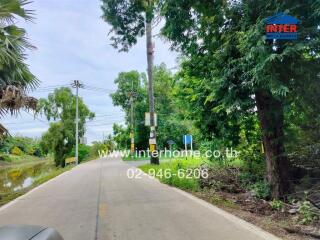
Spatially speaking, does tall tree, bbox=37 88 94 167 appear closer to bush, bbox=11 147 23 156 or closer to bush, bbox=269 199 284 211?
bush, bbox=11 147 23 156

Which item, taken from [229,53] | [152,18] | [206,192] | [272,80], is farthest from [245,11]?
[206,192]

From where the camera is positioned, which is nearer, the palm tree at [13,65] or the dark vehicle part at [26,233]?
the dark vehicle part at [26,233]

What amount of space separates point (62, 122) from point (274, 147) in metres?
41.4

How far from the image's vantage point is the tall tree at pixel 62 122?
1670 inches

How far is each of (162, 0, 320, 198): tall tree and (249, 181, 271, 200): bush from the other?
304 mm

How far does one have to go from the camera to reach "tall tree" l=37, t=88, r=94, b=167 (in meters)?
42.4

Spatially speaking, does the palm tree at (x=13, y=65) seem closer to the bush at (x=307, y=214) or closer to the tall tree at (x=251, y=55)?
the tall tree at (x=251, y=55)

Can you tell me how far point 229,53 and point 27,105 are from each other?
6.04 metres

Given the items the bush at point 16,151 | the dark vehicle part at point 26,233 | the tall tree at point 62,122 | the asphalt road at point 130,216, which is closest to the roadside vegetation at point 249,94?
the asphalt road at point 130,216

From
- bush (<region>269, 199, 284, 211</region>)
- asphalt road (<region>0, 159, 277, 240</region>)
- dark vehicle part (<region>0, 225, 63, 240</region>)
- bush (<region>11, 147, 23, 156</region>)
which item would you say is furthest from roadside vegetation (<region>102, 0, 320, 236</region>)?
bush (<region>11, 147, 23, 156</region>)

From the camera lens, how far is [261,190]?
32.3ft

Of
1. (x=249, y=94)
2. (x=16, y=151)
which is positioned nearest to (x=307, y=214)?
(x=249, y=94)

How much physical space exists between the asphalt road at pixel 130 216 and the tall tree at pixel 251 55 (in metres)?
2.58

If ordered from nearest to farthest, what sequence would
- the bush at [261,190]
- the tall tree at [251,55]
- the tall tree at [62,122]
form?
the tall tree at [251,55] → the bush at [261,190] → the tall tree at [62,122]
